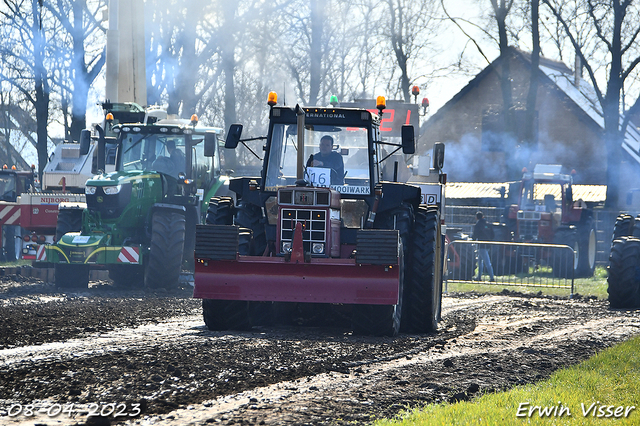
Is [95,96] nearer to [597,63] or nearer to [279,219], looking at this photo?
[597,63]

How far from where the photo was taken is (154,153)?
16.3 meters

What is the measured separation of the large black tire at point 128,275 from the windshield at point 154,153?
1.96 metres

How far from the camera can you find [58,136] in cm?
4694

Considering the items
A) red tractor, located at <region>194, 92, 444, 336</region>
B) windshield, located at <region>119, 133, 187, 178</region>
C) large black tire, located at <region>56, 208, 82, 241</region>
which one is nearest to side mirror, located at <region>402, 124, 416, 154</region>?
red tractor, located at <region>194, 92, 444, 336</region>

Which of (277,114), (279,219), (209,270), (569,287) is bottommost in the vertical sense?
(569,287)

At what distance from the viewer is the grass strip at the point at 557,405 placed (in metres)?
5.27

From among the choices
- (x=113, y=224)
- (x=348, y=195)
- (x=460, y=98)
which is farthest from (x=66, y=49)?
(x=460, y=98)

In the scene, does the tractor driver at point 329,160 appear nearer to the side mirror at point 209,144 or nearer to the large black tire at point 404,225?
the large black tire at point 404,225

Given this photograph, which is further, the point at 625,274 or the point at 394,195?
the point at 625,274

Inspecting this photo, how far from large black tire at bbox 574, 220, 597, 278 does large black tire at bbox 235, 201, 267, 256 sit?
1511 cm

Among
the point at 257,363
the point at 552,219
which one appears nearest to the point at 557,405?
the point at 257,363

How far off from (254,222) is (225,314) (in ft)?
4.02

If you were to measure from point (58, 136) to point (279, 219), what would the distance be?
133 ft

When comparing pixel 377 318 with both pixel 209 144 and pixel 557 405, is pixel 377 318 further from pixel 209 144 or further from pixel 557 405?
pixel 209 144
